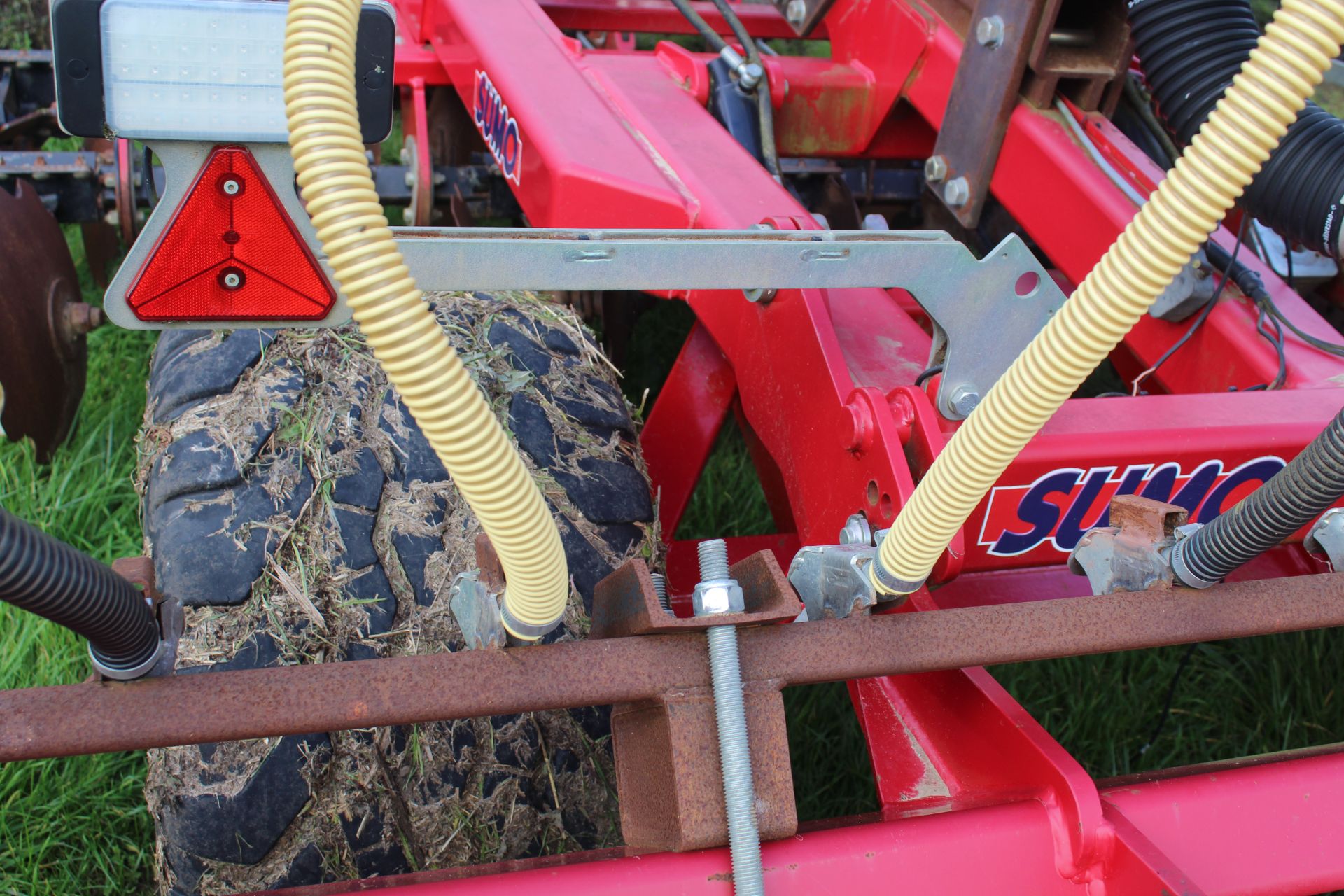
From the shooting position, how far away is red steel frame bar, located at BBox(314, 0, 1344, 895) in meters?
1.17

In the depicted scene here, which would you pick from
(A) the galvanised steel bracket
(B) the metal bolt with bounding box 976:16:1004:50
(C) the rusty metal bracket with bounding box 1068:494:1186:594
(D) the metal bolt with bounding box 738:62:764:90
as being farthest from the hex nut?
(D) the metal bolt with bounding box 738:62:764:90

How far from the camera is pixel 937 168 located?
2.08 metres

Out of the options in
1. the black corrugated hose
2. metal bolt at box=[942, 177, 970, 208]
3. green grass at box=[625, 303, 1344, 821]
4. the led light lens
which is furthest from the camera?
green grass at box=[625, 303, 1344, 821]

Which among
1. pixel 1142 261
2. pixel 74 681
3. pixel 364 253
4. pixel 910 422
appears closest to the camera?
pixel 364 253

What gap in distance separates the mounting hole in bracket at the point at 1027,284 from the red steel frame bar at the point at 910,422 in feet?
0.56

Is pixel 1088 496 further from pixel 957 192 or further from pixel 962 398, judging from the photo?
pixel 957 192

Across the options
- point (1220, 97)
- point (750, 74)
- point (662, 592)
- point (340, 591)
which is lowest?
point (340, 591)

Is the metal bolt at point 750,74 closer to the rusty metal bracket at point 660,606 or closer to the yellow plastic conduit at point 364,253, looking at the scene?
the rusty metal bracket at point 660,606

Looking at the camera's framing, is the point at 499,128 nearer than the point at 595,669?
No

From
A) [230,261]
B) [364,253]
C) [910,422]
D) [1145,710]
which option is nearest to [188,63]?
[230,261]

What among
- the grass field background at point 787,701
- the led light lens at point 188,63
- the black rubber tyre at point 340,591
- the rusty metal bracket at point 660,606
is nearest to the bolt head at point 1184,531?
the rusty metal bracket at point 660,606

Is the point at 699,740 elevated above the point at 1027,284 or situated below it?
below

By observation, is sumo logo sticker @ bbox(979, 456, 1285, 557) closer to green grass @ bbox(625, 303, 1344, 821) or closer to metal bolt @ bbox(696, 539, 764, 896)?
metal bolt @ bbox(696, 539, 764, 896)

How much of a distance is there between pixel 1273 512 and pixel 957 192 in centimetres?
111
